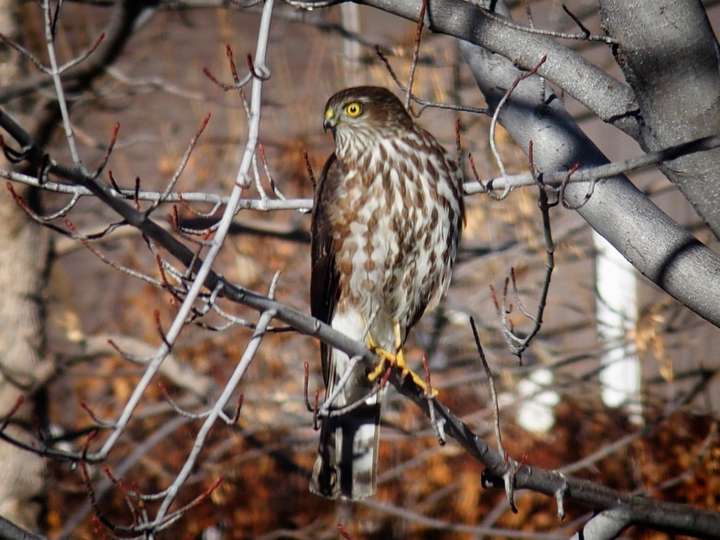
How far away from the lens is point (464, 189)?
2.87 metres

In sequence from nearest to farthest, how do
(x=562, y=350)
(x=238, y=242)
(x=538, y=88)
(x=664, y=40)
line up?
(x=664, y=40) < (x=538, y=88) < (x=562, y=350) < (x=238, y=242)

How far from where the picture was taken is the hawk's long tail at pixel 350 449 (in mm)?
3699

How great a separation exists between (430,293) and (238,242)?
12.2ft

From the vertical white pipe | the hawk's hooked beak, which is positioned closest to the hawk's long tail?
the hawk's hooked beak

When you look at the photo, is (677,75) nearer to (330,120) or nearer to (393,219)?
(393,219)

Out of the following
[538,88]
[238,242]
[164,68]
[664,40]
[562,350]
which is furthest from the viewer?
[164,68]

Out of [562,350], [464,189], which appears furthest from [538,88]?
[562,350]

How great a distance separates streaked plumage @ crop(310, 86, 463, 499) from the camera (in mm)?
3564

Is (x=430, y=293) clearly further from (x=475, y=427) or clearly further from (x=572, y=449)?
(x=572, y=449)

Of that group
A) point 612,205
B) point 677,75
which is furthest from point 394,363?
point 677,75

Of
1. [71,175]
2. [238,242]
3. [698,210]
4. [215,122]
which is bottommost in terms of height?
[71,175]

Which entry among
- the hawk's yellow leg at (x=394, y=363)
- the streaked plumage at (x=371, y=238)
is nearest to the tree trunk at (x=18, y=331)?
the streaked plumage at (x=371, y=238)

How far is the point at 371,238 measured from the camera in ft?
11.7

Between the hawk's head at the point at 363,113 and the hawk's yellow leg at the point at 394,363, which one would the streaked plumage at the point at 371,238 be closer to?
the hawk's head at the point at 363,113
